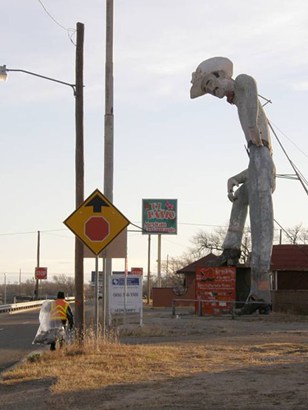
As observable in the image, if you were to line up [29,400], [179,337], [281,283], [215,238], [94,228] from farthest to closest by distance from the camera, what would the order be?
[215,238], [281,283], [179,337], [94,228], [29,400]

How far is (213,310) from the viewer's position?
37500mm

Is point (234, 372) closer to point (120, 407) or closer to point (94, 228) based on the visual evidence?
point (120, 407)

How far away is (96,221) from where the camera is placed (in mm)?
16141

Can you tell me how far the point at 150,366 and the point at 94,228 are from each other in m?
3.31

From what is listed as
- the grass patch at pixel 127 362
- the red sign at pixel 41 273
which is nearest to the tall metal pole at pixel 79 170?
Result: the grass patch at pixel 127 362

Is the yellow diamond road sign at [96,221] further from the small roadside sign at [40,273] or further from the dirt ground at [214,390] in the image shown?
the small roadside sign at [40,273]

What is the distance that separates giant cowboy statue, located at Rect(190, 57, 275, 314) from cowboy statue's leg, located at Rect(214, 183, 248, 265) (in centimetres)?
195

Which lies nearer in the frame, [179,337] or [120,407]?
[120,407]

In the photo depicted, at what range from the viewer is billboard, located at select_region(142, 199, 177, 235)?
65438 millimetres

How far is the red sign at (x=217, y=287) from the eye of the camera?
36.6 metres

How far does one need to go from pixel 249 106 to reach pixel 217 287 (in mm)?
8785

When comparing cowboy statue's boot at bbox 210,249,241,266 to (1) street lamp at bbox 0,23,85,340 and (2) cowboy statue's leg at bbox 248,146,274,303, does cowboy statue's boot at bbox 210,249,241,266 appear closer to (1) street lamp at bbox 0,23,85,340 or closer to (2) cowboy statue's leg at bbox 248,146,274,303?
(2) cowboy statue's leg at bbox 248,146,274,303

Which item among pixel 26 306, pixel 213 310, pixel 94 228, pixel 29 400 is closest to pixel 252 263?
pixel 213 310

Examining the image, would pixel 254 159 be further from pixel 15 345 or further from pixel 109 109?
pixel 15 345
